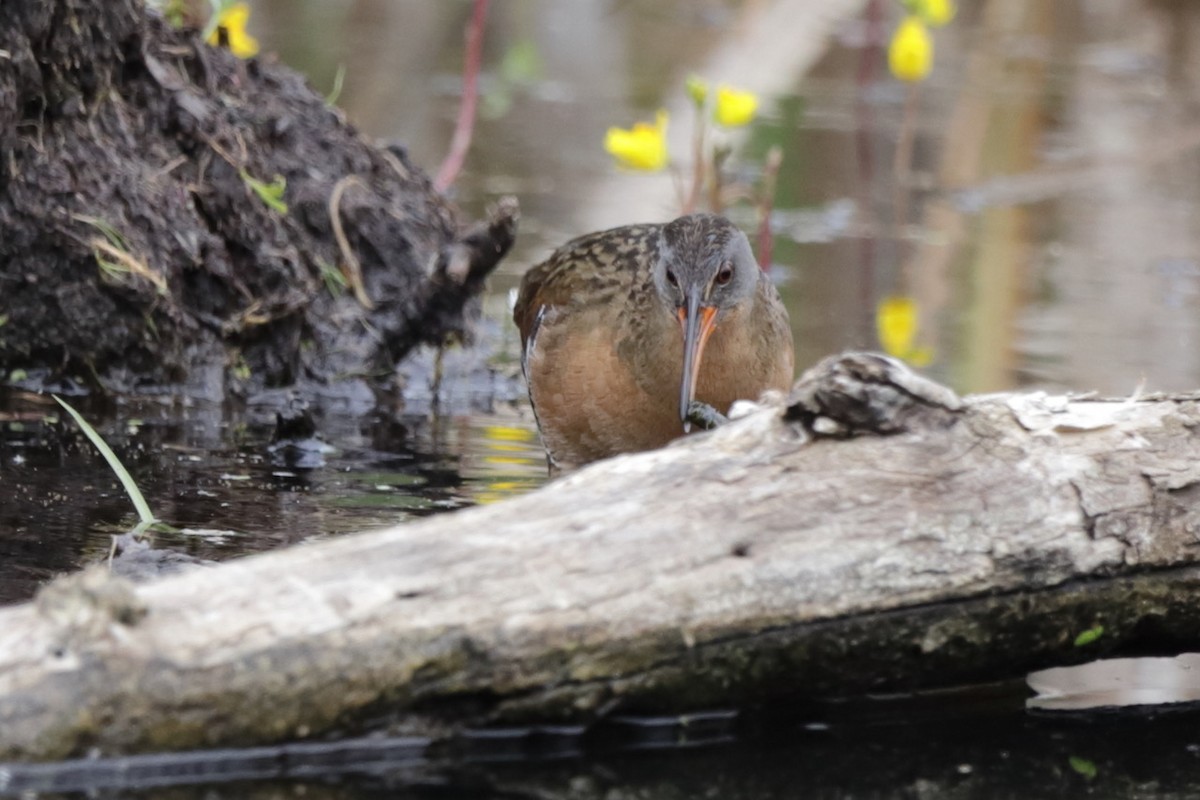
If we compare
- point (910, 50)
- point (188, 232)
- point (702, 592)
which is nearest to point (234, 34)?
point (188, 232)

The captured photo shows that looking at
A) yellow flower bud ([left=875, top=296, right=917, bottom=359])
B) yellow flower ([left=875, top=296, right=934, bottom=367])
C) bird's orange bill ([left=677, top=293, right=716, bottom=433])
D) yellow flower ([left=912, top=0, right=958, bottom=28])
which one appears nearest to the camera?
bird's orange bill ([left=677, top=293, right=716, bottom=433])

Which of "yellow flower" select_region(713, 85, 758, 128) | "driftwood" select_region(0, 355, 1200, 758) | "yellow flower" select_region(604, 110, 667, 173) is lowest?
"driftwood" select_region(0, 355, 1200, 758)

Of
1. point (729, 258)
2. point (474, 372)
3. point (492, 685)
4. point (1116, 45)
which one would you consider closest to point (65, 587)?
point (492, 685)

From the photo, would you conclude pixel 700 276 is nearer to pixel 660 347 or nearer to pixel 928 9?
pixel 660 347

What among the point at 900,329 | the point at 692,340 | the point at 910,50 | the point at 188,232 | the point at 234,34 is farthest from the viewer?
the point at 910,50

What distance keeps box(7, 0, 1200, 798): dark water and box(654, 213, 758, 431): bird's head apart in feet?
2.54

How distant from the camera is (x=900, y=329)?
7977mm

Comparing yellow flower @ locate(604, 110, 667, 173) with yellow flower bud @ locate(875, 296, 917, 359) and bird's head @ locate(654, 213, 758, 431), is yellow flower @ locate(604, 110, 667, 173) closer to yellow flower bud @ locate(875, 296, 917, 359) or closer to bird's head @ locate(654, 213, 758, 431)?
yellow flower bud @ locate(875, 296, 917, 359)

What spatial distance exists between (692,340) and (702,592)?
59.8 inches

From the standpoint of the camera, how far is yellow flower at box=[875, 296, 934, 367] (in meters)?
7.49

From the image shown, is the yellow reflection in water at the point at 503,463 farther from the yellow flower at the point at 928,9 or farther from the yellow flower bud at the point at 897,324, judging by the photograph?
the yellow flower at the point at 928,9

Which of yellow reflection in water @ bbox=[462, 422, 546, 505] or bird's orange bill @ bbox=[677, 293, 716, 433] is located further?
yellow reflection in water @ bbox=[462, 422, 546, 505]

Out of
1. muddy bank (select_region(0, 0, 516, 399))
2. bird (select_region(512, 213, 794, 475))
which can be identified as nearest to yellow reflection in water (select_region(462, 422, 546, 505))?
bird (select_region(512, 213, 794, 475))

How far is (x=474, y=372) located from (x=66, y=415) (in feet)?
5.68
